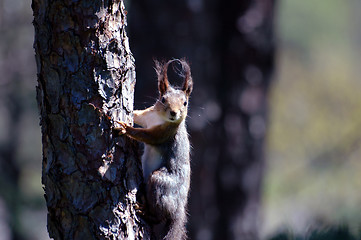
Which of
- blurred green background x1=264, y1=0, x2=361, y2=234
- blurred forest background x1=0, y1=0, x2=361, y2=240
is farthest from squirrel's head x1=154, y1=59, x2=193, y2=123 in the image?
blurred green background x1=264, y1=0, x2=361, y2=234

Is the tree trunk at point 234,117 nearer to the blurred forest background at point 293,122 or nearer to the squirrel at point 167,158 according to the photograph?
the blurred forest background at point 293,122

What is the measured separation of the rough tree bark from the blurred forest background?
0.95 meters

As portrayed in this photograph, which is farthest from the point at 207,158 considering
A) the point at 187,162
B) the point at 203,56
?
the point at 187,162

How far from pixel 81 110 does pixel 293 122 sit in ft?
38.6

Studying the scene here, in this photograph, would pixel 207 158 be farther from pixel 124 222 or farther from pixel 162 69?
pixel 124 222

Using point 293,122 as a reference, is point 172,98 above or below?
above

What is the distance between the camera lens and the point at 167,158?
3.12 m

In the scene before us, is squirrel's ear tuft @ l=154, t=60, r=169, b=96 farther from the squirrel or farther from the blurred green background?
the blurred green background

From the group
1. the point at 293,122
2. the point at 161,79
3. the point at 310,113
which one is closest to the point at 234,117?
the point at 161,79

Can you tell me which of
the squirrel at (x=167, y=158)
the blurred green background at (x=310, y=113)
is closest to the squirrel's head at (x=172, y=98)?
the squirrel at (x=167, y=158)

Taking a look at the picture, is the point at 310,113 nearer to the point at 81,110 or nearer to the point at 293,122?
the point at 293,122

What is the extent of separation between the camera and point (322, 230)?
Result: 314 cm

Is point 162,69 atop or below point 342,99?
atop

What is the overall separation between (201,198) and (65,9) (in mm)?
4173
